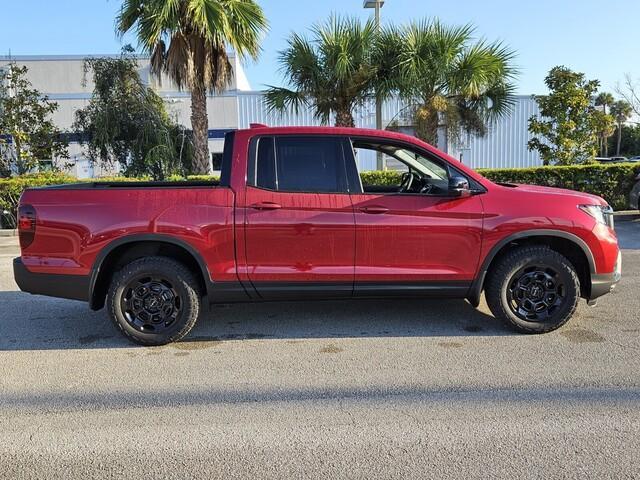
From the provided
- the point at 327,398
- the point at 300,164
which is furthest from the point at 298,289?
the point at 327,398

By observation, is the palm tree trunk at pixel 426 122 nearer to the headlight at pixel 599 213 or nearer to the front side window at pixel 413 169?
the front side window at pixel 413 169

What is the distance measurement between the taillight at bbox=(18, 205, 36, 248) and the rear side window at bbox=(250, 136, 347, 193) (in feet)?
6.22

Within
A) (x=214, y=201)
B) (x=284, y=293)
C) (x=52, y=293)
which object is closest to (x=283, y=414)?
(x=284, y=293)

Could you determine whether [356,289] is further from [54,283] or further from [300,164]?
[54,283]

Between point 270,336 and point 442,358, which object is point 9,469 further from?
point 442,358

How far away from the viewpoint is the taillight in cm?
415

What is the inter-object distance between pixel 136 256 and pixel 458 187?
2.87 m

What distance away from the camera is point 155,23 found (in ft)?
41.1

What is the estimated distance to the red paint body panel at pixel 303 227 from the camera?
4.14m

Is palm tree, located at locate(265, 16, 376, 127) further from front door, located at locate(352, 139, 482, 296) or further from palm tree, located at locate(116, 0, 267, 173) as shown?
front door, located at locate(352, 139, 482, 296)

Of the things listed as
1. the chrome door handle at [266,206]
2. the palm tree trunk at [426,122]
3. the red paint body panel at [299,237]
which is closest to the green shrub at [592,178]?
the palm tree trunk at [426,122]

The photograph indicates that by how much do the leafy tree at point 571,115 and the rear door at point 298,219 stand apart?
1283 centimetres

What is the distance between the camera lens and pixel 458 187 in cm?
417

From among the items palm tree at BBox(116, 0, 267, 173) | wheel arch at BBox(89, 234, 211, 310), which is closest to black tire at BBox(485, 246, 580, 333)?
wheel arch at BBox(89, 234, 211, 310)
